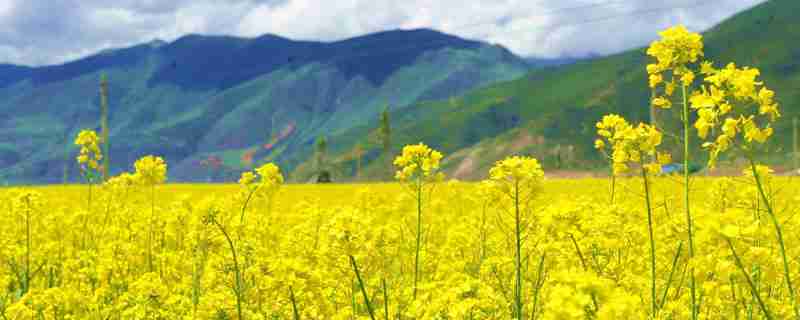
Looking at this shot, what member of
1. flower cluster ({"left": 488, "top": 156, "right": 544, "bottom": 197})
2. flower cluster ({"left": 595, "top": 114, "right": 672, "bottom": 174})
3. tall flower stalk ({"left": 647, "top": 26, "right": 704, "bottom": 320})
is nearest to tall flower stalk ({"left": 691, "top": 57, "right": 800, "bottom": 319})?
tall flower stalk ({"left": 647, "top": 26, "right": 704, "bottom": 320})

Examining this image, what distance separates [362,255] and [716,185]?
6092 millimetres

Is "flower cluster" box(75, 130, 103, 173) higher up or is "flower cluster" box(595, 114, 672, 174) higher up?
"flower cluster" box(75, 130, 103, 173)

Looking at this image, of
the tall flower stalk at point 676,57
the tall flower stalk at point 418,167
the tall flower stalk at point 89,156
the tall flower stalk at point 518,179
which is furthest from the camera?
the tall flower stalk at point 89,156

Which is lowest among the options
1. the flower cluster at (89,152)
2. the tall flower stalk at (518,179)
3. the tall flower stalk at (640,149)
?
the tall flower stalk at (518,179)

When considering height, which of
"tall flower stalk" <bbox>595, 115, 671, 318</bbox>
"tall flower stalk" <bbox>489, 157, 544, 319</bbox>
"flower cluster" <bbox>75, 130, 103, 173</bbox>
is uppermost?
"flower cluster" <bbox>75, 130, 103, 173</bbox>

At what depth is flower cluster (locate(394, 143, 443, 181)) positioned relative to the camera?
6.29m

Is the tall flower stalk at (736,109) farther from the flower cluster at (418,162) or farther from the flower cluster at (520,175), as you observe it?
the flower cluster at (418,162)

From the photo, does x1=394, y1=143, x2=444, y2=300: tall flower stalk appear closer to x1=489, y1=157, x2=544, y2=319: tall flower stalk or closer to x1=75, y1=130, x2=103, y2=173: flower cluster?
x1=489, y1=157, x2=544, y2=319: tall flower stalk

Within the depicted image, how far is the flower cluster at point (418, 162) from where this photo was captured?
20.6 feet

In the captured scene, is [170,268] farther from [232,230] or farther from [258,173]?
→ [232,230]

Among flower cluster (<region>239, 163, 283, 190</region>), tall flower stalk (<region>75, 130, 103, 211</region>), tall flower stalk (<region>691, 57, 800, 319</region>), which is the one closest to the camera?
tall flower stalk (<region>691, 57, 800, 319</region>)

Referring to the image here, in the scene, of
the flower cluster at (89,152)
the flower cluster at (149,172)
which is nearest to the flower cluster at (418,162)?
the flower cluster at (149,172)

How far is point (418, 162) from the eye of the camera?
6348 millimetres

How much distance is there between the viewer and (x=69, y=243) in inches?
463
